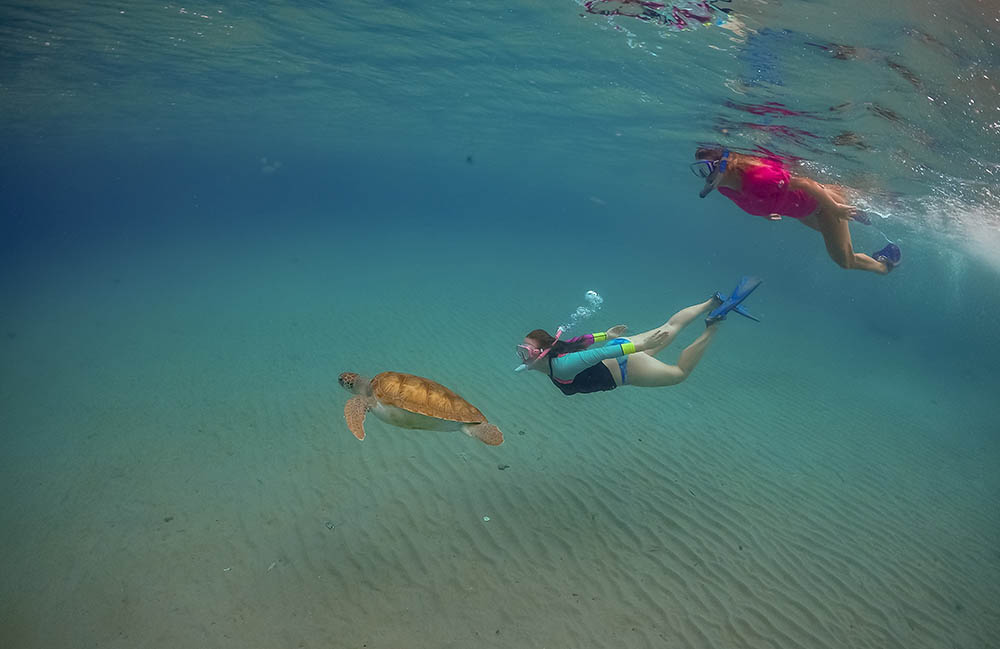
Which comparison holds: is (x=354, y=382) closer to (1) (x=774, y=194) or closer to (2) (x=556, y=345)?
(2) (x=556, y=345)

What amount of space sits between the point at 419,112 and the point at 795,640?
28.5 meters

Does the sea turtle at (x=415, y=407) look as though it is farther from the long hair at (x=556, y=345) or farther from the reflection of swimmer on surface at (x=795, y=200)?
the reflection of swimmer on surface at (x=795, y=200)

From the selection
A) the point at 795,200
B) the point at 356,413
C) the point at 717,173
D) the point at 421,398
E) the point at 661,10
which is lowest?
the point at 356,413

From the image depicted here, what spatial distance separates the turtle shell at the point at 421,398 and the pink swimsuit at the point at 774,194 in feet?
18.9

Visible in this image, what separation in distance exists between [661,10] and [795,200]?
4.36 metres

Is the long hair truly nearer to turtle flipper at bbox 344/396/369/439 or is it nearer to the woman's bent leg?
the woman's bent leg

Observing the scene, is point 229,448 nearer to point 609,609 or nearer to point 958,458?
point 609,609

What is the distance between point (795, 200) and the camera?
7.25m

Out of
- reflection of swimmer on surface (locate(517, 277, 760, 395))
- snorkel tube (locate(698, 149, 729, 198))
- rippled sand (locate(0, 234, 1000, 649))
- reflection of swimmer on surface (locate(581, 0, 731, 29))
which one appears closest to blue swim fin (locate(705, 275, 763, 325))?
reflection of swimmer on surface (locate(517, 277, 760, 395))

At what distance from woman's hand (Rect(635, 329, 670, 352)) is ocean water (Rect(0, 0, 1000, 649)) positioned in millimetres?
2365

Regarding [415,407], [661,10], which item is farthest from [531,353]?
[661,10]

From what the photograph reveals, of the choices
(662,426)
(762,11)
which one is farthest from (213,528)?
(762,11)

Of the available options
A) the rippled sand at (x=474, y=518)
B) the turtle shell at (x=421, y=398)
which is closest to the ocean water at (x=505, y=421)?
the rippled sand at (x=474, y=518)

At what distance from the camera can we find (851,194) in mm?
18219
